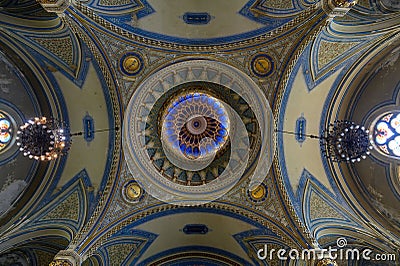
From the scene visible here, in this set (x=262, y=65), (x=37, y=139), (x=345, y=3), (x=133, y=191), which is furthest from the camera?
(x=133, y=191)

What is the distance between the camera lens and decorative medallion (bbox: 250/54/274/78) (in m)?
11.7

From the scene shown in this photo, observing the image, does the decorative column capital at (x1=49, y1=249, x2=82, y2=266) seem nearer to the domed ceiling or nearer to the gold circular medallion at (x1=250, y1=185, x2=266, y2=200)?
the domed ceiling

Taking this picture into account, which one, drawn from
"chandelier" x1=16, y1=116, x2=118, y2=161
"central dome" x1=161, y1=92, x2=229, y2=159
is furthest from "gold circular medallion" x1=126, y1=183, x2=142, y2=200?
"chandelier" x1=16, y1=116, x2=118, y2=161

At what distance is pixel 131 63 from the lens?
464 inches

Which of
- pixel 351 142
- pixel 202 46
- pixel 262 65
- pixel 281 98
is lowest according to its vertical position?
pixel 351 142

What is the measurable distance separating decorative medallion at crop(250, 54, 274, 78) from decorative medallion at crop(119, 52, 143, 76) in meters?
4.02

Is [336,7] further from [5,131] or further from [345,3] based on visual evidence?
[5,131]

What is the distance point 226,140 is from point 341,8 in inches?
259

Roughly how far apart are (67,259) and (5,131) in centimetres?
548

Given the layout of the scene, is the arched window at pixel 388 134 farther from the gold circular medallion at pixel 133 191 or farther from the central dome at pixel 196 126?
the gold circular medallion at pixel 133 191

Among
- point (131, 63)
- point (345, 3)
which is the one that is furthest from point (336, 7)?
point (131, 63)

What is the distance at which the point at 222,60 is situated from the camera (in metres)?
12.0

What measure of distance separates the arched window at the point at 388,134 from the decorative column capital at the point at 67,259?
414 inches

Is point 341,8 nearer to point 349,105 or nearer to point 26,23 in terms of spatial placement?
point 349,105
